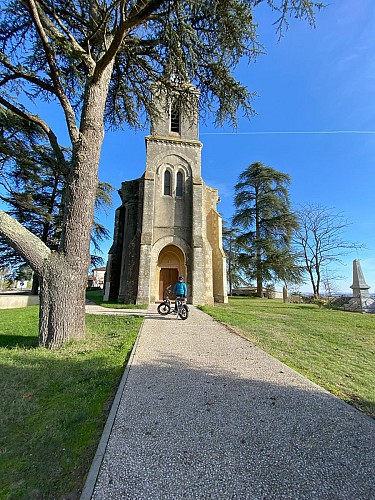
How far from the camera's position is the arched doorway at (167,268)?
19.0 metres

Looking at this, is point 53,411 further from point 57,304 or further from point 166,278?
point 166,278

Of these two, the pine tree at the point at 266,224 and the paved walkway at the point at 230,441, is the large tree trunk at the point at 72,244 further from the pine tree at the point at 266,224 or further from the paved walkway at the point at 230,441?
the pine tree at the point at 266,224

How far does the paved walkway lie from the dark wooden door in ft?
49.4

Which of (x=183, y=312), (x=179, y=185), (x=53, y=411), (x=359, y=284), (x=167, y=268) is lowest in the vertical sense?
(x=53, y=411)

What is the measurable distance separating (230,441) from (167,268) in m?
17.0

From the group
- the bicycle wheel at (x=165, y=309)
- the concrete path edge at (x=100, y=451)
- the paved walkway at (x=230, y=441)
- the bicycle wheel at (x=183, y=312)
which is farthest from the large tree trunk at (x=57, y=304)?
the bicycle wheel at (x=165, y=309)

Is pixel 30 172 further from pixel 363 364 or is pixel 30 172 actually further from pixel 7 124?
pixel 363 364

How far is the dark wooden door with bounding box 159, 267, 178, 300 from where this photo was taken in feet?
62.6

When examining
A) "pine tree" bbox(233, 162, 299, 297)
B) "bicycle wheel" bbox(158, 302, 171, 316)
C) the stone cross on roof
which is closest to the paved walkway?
"bicycle wheel" bbox(158, 302, 171, 316)

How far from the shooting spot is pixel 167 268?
19.2 metres

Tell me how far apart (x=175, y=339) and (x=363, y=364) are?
13.3ft

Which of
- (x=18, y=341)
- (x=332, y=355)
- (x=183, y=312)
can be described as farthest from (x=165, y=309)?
(x=332, y=355)

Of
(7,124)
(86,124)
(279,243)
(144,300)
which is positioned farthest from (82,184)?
(279,243)

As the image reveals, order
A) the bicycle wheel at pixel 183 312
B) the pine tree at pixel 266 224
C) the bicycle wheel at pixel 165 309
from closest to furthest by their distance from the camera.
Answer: the bicycle wheel at pixel 183 312 → the bicycle wheel at pixel 165 309 → the pine tree at pixel 266 224
